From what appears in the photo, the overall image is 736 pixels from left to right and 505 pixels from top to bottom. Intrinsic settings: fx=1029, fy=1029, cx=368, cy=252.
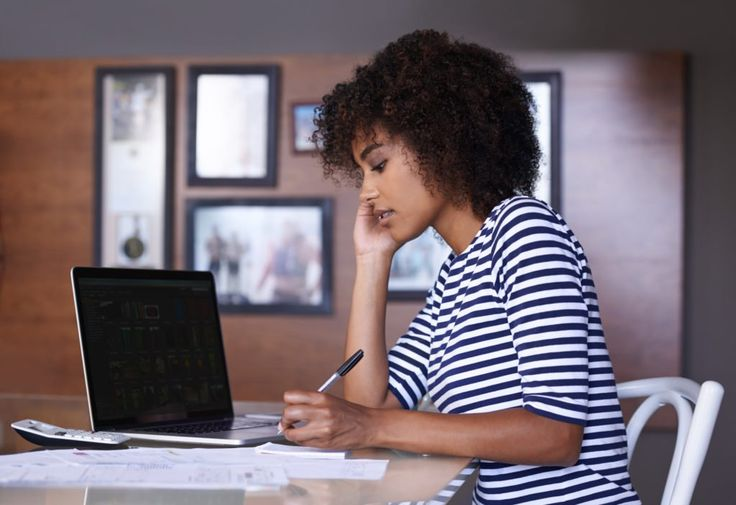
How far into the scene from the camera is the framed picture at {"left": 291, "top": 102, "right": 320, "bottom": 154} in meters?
3.24

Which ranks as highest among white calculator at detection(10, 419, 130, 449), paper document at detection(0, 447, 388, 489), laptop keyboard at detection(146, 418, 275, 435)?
paper document at detection(0, 447, 388, 489)

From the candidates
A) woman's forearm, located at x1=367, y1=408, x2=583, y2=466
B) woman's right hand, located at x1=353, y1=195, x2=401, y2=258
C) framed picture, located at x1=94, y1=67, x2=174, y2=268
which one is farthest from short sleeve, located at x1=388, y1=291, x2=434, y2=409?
framed picture, located at x1=94, y1=67, x2=174, y2=268

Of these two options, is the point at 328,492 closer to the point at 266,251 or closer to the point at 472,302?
the point at 472,302

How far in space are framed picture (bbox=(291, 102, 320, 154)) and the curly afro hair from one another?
1.52 m

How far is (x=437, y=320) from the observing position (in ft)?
5.43

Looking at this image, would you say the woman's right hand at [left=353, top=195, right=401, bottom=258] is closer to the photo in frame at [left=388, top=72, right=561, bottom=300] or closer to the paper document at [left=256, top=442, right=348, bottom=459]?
the paper document at [left=256, top=442, right=348, bottom=459]

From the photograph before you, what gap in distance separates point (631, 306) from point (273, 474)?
86.5 inches

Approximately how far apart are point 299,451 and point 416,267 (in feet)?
6.24

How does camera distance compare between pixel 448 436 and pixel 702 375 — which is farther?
pixel 702 375

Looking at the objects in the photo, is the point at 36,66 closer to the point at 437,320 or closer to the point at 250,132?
the point at 250,132

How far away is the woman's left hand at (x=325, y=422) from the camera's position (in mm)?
1283

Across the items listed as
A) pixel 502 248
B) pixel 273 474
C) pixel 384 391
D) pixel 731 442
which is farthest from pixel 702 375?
pixel 273 474

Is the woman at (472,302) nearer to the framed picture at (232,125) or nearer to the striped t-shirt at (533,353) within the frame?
the striped t-shirt at (533,353)

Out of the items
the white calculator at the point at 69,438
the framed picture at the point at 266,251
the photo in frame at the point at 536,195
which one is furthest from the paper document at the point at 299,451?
the framed picture at the point at 266,251
